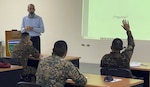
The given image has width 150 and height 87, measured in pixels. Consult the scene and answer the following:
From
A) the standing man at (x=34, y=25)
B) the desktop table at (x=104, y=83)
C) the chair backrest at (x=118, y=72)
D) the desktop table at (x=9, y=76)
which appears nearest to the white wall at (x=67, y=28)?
the standing man at (x=34, y=25)

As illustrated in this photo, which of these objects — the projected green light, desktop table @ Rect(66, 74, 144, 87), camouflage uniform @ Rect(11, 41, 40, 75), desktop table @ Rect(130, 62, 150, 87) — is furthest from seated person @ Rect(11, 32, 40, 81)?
the projected green light

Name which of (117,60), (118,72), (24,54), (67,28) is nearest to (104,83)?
(118,72)

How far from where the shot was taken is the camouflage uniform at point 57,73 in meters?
3.80

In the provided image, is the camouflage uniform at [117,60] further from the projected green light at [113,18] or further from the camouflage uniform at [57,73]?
the projected green light at [113,18]

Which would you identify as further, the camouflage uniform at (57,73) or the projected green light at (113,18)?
the projected green light at (113,18)

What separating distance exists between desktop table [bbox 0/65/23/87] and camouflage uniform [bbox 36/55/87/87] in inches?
52.1

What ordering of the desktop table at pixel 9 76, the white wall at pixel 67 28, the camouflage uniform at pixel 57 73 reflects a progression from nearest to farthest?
the camouflage uniform at pixel 57 73 < the desktop table at pixel 9 76 < the white wall at pixel 67 28

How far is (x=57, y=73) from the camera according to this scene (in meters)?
3.82

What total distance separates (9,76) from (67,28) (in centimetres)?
401

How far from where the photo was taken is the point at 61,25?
30.0 ft

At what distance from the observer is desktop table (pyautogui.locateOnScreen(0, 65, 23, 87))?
5074 millimetres

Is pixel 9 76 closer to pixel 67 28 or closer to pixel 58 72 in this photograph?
pixel 58 72

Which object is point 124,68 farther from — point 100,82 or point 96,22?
point 96,22

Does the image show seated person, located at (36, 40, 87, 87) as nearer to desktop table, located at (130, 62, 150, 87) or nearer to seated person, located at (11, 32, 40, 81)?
desktop table, located at (130, 62, 150, 87)
